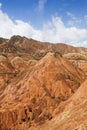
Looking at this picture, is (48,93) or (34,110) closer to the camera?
(34,110)

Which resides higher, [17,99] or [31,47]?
[31,47]

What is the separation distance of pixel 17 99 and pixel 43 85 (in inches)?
276

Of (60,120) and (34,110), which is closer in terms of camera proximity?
(60,120)

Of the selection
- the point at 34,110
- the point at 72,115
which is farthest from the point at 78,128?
the point at 34,110

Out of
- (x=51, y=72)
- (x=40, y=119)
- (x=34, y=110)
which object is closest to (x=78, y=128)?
(x=40, y=119)

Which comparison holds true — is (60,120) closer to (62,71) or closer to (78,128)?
(78,128)

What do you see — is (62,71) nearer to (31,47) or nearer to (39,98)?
(39,98)

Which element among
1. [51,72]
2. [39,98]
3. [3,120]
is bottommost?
[3,120]

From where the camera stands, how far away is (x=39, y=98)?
66188mm

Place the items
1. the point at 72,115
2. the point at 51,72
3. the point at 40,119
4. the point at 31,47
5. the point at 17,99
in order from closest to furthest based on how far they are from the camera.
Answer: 1. the point at 72,115
2. the point at 40,119
3. the point at 17,99
4. the point at 51,72
5. the point at 31,47

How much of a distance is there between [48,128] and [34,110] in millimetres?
19524

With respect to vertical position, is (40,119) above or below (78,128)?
below

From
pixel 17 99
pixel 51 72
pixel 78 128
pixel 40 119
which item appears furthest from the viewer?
pixel 51 72

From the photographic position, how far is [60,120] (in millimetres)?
43562
